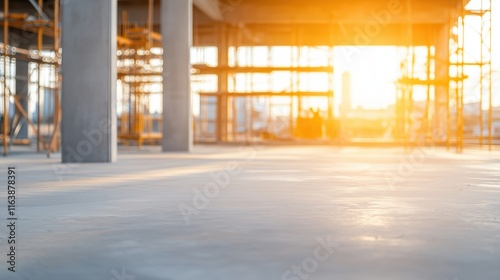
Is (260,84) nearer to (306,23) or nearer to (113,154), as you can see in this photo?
(306,23)

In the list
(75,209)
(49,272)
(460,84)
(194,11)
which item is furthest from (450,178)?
(194,11)

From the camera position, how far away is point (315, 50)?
32781 millimetres

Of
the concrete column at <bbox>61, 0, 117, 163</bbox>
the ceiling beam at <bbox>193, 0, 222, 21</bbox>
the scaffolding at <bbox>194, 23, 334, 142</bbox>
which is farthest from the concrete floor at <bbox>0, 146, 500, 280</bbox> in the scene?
A: the scaffolding at <bbox>194, 23, 334, 142</bbox>

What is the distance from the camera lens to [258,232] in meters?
4.21

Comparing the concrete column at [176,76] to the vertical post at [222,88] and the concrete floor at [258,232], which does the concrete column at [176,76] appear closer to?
the vertical post at [222,88]

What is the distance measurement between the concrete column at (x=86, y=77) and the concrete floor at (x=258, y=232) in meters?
5.35

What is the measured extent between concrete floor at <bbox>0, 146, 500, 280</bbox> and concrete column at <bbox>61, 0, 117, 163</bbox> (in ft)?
17.6

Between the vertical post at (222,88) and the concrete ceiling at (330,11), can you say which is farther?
the vertical post at (222,88)

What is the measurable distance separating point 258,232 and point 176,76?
16574mm

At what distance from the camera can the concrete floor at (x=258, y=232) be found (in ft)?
10.2

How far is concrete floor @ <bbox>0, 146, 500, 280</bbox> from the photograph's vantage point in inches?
123

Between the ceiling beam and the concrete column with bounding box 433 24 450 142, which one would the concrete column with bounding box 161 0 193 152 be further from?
the concrete column with bounding box 433 24 450 142

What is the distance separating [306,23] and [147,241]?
28345 mm

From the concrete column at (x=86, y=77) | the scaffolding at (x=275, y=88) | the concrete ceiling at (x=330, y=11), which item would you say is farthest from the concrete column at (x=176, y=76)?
the concrete ceiling at (x=330, y=11)
